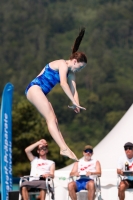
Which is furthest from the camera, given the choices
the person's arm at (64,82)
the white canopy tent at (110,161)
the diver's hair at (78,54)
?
the white canopy tent at (110,161)

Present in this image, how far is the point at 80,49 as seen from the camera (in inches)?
4584

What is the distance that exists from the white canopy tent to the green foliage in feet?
185

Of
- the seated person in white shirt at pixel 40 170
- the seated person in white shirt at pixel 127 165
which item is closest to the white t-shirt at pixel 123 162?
the seated person in white shirt at pixel 127 165

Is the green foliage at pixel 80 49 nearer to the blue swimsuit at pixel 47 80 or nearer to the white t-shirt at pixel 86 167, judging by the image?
the white t-shirt at pixel 86 167

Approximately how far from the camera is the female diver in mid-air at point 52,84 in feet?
29.5

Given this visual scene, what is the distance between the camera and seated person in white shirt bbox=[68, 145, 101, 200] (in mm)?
11709

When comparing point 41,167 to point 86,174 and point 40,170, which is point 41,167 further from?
point 86,174

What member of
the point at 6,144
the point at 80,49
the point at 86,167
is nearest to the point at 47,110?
the point at 86,167

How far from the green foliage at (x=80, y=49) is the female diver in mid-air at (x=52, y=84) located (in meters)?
62.3

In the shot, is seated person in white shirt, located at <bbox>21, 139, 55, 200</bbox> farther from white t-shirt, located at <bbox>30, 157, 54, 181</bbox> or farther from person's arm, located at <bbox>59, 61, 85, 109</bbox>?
person's arm, located at <bbox>59, 61, 85, 109</bbox>

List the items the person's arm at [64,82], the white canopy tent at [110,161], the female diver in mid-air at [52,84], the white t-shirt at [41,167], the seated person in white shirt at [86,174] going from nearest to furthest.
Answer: the person's arm at [64,82] < the female diver in mid-air at [52,84] < the seated person in white shirt at [86,174] < the white t-shirt at [41,167] < the white canopy tent at [110,161]

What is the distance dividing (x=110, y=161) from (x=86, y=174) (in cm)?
261

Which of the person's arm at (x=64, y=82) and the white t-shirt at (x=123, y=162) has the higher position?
the person's arm at (x=64, y=82)

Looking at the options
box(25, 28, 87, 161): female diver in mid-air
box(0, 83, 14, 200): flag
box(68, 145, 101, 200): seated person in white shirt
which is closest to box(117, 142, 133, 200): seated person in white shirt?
box(68, 145, 101, 200): seated person in white shirt
